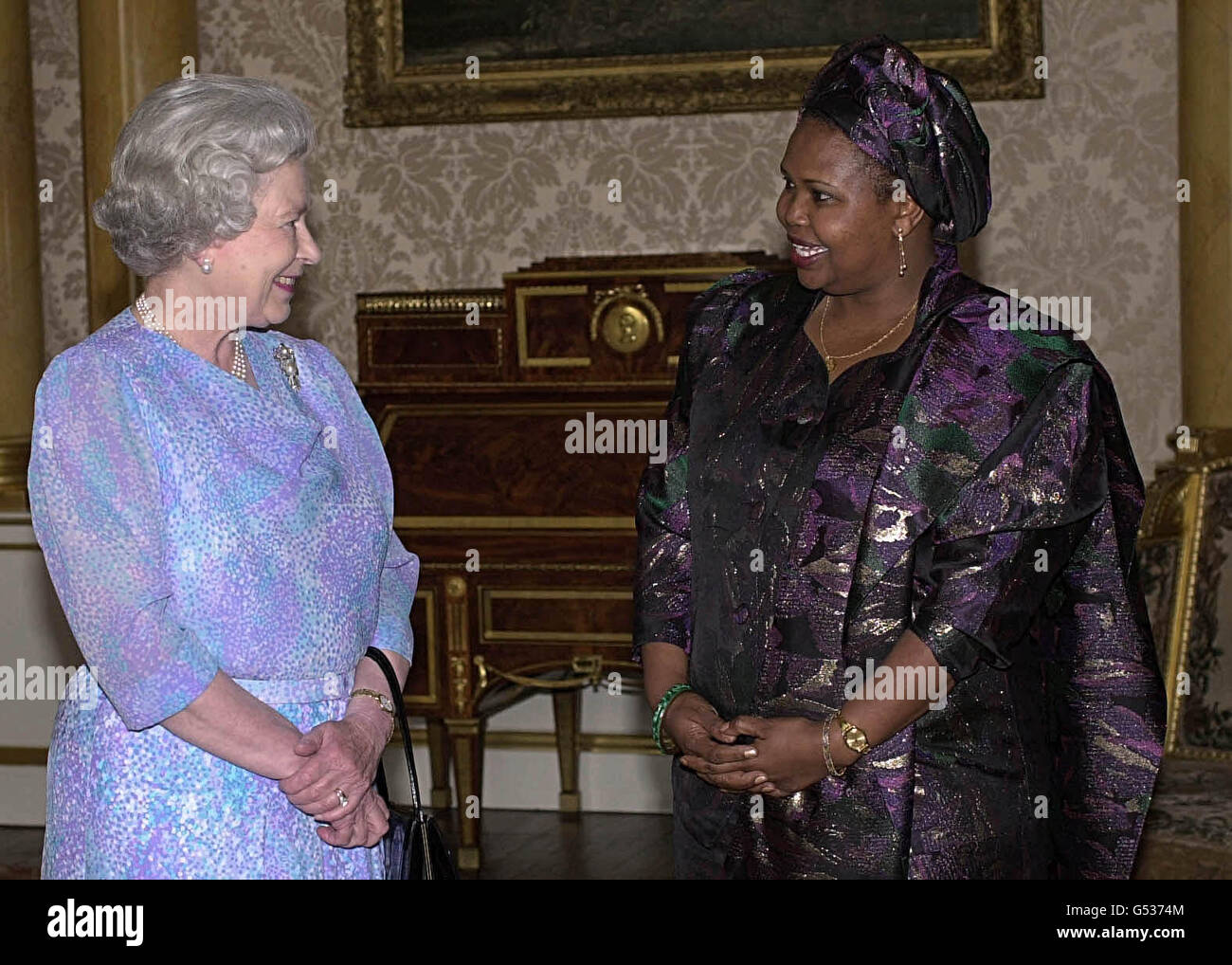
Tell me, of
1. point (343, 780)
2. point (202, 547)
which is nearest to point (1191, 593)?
point (343, 780)

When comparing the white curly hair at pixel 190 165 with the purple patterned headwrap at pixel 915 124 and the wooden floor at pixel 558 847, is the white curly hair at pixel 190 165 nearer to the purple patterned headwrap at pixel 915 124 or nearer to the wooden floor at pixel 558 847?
the purple patterned headwrap at pixel 915 124

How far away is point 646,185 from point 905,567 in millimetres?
3457

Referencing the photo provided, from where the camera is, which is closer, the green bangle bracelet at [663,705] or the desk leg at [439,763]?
the green bangle bracelet at [663,705]

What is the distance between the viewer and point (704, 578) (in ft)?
7.50

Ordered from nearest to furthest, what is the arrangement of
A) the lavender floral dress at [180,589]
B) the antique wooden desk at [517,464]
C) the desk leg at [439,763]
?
the lavender floral dress at [180,589]
the antique wooden desk at [517,464]
the desk leg at [439,763]

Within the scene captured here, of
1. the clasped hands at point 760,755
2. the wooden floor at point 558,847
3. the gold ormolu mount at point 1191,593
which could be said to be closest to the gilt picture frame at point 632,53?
the gold ormolu mount at point 1191,593

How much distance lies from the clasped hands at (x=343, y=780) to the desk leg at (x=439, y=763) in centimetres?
335

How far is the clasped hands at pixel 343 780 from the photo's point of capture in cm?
189

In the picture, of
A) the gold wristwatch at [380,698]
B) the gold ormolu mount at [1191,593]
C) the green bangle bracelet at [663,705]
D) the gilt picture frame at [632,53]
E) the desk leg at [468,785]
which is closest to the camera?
the gold wristwatch at [380,698]

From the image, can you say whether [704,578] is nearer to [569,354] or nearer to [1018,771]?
[1018,771]

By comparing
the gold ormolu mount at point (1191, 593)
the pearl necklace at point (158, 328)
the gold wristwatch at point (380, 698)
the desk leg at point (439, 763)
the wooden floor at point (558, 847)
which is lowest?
the wooden floor at point (558, 847)

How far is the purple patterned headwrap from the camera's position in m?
2.15

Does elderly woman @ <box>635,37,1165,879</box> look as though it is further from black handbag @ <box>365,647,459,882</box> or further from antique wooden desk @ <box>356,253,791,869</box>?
antique wooden desk @ <box>356,253,791,869</box>

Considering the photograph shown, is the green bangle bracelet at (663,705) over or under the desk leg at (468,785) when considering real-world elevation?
over
